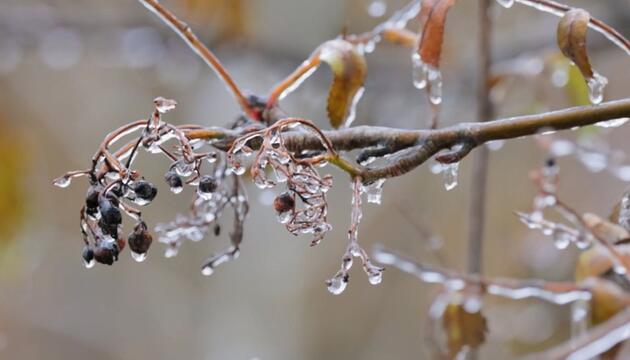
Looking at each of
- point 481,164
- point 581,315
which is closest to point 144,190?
point 581,315

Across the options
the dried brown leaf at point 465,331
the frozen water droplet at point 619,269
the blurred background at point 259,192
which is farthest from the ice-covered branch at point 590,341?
the blurred background at point 259,192

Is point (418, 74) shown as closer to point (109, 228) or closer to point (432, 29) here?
point (432, 29)

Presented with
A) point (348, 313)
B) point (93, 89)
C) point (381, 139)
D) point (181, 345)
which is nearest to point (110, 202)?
point (381, 139)

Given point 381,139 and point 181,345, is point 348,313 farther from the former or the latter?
point 381,139

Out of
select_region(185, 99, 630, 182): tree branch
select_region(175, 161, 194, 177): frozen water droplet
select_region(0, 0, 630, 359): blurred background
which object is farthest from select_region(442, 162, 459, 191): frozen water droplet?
select_region(0, 0, 630, 359): blurred background

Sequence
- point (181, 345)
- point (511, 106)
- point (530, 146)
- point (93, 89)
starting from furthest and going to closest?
point (93, 89)
point (181, 345)
point (530, 146)
point (511, 106)
